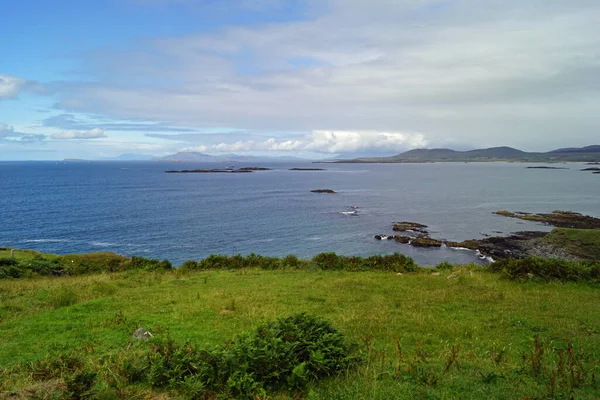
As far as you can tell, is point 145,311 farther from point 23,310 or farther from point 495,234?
point 495,234

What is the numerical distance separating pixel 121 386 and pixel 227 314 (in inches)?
279

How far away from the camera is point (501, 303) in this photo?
15.9 metres

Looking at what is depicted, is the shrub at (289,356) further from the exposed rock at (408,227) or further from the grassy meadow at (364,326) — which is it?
the exposed rock at (408,227)

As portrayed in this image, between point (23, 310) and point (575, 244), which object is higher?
point (23, 310)

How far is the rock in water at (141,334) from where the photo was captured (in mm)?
11330

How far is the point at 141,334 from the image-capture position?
11531mm

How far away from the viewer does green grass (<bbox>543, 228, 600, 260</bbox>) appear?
45.5 m

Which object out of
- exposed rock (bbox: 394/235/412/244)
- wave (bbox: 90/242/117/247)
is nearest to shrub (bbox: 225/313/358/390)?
exposed rock (bbox: 394/235/412/244)

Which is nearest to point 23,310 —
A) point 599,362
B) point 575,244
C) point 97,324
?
point 97,324

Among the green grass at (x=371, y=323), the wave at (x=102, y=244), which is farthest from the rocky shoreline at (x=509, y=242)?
the wave at (x=102, y=244)

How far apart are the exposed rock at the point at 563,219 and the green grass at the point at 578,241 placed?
12981 mm

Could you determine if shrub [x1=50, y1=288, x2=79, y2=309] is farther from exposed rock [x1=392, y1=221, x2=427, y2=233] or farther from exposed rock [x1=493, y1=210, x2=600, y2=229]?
exposed rock [x1=493, y1=210, x2=600, y2=229]

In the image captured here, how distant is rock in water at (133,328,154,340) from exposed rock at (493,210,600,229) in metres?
70.1

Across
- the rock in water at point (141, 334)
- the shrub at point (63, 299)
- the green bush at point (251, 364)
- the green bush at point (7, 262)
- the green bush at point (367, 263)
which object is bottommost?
the green bush at point (367, 263)
